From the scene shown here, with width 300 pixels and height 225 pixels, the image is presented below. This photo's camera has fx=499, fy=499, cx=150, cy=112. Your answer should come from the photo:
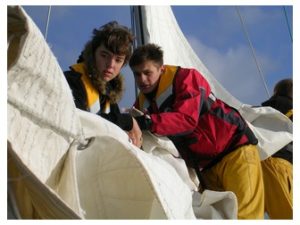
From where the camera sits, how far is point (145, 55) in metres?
2.25

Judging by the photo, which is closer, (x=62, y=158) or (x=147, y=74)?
(x=62, y=158)

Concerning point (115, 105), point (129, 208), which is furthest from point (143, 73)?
point (129, 208)

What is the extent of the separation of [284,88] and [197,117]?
4.12 ft

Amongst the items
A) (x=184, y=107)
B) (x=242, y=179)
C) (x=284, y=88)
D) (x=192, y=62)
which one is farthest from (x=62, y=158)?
(x=192, y=62)

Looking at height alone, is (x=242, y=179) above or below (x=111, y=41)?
below

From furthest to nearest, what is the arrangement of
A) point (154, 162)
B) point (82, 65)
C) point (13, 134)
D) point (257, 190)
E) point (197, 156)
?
point (197, 156) < point (257, 190) < point (82, 65) < point (154, 162) < point (13, 134)

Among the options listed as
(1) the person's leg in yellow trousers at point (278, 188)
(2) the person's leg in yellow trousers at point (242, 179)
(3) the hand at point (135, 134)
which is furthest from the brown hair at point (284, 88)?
(3) the hand at point (135, 134)

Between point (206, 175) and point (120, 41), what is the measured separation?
75 centimetres

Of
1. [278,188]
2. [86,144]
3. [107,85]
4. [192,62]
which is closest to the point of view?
[86,144]

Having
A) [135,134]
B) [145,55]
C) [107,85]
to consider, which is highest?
[145,55]

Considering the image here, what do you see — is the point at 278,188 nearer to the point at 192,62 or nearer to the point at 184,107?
the point at 184,107

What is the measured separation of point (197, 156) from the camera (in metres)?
2.21

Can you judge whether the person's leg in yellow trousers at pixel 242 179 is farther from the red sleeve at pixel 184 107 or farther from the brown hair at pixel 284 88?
the brown hair at pixel 284 88

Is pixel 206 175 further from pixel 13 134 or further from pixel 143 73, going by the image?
pixel 13 134
